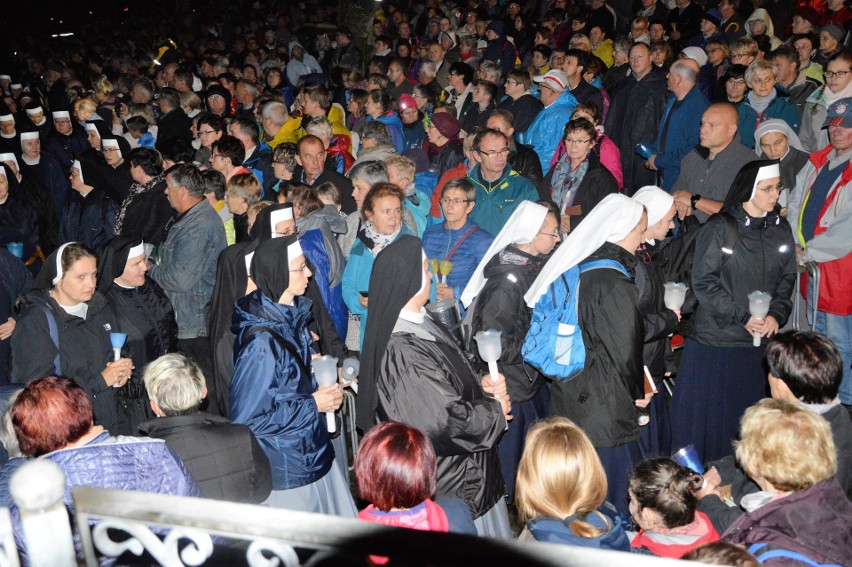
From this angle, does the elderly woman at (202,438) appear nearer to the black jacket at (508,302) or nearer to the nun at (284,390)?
the nun at (284,390)

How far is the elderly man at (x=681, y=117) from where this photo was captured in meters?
8.09

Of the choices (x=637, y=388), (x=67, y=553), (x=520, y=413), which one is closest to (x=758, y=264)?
(x=637, y=388)

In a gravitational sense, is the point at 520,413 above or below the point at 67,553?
below

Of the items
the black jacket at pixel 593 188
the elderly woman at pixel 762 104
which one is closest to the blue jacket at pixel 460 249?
the black jacket at pixel 593 188

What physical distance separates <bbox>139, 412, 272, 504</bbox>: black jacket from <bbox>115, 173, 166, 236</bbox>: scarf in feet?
13.1

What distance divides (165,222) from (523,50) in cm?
943

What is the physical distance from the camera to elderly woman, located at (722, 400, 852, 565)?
2650 millimetres

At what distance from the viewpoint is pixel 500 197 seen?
6941 mm

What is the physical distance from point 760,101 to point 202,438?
7.06 metres

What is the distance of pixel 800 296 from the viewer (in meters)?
6.77

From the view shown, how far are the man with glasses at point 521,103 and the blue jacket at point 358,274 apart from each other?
13.4 ft

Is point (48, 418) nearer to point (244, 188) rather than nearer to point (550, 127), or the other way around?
point (244, 188)

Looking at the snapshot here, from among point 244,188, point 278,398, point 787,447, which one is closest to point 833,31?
point 244,188

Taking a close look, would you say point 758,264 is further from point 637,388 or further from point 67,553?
point 67,553
